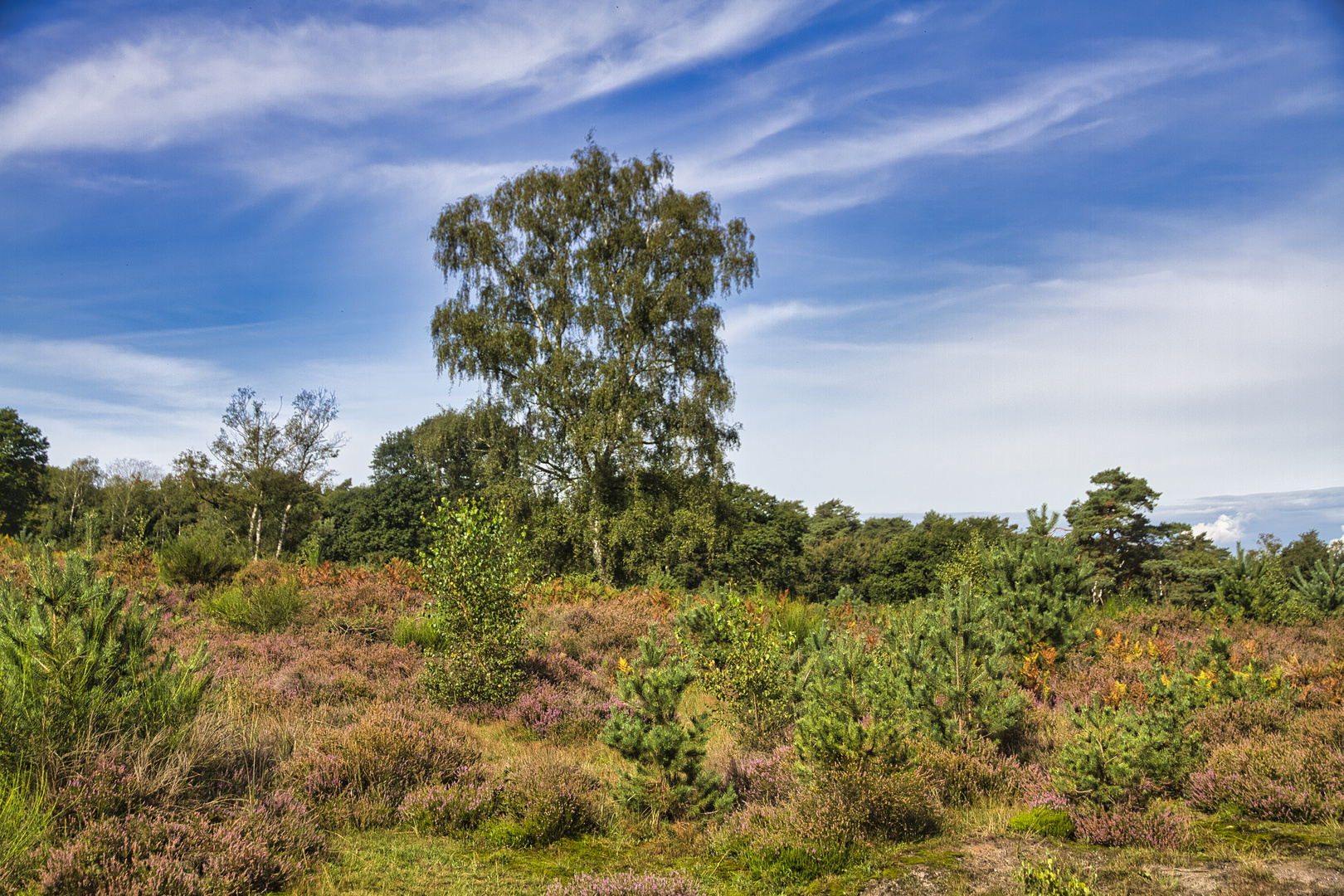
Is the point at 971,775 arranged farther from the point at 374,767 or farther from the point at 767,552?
the point at 767,552

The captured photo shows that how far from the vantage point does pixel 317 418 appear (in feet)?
95.6

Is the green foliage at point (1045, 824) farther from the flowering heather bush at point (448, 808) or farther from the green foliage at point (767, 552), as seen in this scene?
the green foliage at point (767, 552)

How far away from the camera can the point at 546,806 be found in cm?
465

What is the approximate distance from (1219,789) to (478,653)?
21.2 ft

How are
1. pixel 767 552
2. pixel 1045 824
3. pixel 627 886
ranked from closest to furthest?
1. pixel 627 886
2. pixel 1045 824
3. pixel 767 552

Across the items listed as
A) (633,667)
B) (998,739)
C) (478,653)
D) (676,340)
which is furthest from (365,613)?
(676,340)

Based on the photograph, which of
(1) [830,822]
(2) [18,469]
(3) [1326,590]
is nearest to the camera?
(1) [830,822]

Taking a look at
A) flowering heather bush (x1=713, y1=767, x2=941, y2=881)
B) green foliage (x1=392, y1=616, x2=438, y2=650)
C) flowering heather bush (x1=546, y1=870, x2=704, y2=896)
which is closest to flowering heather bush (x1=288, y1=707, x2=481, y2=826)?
flowering heather bush (x1=546, y1=870, x2=704, y2=896)

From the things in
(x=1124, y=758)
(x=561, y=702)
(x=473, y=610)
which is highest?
(x=473, y=610)

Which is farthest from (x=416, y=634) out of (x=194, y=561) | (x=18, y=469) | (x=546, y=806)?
(x=18, y=469)

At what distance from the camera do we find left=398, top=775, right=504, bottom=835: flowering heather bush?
4578 millimetres

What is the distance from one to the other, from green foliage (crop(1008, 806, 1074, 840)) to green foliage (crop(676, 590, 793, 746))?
238 centimetres

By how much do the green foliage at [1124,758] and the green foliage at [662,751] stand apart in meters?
2.22

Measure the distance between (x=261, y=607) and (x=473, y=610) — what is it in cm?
452
